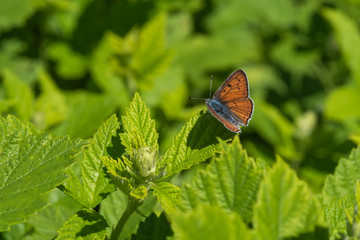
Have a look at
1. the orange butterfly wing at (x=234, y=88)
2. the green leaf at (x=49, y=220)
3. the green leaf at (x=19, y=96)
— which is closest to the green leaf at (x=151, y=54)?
the green leaf at (x=19, y=96)

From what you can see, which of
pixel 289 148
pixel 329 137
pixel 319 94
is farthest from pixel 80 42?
pixel 319 94

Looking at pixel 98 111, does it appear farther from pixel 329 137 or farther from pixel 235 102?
pixel 329 137

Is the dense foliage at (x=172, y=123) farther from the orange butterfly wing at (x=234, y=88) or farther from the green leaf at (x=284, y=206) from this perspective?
the orange butterfly wing at (x=234, y=88)

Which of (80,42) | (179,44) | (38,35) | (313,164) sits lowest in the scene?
(313,164)

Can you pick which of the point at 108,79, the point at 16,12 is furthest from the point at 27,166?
the point at 16,12

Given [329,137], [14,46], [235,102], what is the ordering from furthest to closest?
1. [14,46]
2. [329,137]
3. [235,102]

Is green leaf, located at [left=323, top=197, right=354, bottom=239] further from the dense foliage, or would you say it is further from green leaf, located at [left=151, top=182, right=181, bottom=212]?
green leaf, located at [left=151, top=182, right=181, bottom=212]

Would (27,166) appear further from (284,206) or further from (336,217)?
(336,217)

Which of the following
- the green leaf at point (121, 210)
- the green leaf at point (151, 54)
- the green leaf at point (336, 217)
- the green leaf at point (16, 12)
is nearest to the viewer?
the green leaf at point (336, 217)
